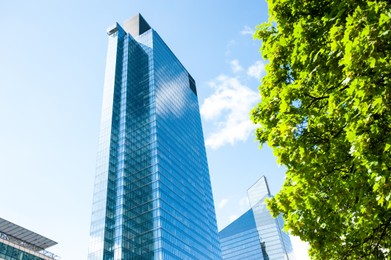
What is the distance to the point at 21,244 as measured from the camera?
1955 inches

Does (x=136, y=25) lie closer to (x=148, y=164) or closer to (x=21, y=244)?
(x=148, y=164)

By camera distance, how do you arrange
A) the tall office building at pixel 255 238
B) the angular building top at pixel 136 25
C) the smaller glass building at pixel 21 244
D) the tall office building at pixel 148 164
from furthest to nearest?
the tall office building at pixel 255 238, the angular building top at pixel 136 25, the tall office building at pixel 148 164, the smaller glass building at pixel 21 244

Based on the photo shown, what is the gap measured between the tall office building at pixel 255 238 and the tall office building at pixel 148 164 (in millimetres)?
62098

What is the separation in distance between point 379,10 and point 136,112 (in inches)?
3329

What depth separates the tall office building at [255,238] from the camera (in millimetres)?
144125

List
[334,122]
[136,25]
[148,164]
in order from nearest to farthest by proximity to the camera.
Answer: [334,122] → [148,164] → [136,25]

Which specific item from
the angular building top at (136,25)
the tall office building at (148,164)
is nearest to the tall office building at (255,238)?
the tall office building at (148,164)

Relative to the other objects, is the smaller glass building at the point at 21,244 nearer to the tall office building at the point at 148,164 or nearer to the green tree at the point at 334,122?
the tall office building at the point at 148,164

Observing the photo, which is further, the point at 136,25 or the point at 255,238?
the point at 255,238

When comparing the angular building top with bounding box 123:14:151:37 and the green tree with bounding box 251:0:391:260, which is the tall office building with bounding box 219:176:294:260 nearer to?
the angular building top with bounding box 123:14:151:37

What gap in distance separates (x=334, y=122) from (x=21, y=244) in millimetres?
54678

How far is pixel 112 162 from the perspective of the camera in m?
76.7

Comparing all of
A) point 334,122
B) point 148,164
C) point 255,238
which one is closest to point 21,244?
point 148,164

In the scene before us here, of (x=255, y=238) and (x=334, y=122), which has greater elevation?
(x=255, y=238)
